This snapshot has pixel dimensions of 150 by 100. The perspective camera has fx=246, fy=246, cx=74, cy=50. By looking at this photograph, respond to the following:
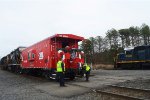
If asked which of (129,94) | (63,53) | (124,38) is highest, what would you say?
(124,38)

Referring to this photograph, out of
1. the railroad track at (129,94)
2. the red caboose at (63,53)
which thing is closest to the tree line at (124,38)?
the red caboose at (63,53)

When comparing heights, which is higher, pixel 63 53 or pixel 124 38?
pixel 124 38

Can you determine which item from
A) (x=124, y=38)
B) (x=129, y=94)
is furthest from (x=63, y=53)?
(x=124, y=38)

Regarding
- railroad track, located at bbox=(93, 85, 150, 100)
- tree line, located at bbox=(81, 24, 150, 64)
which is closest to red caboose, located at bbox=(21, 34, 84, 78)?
railroad track, located at bbox=(93, 85, 150, 100)

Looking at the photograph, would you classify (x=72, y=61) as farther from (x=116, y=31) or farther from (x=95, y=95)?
(x=116, y=31)

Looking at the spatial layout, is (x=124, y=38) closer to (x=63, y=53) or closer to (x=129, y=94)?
(x=63, y=53)

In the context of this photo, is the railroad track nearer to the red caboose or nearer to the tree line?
the red caboose

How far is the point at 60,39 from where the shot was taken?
57.1 feet

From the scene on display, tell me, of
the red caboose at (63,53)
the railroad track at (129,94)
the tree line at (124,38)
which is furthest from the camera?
the tree line at (124,38)

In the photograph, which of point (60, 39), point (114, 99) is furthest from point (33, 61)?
point (114, 99)

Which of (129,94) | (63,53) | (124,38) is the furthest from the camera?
(124,38)

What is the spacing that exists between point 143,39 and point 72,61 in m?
55.6

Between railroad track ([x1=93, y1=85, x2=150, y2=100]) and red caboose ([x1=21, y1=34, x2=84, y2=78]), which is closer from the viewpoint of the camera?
railroad track ([x1=93, y1=85, x2=150, y2=100])

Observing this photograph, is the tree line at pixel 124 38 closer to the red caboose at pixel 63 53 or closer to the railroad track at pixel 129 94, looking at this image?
the red caboose at pixel 63 53
